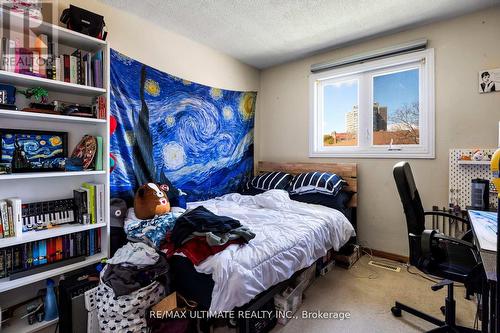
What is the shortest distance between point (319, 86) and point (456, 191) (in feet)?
6.52

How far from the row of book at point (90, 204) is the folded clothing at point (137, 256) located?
0.49m

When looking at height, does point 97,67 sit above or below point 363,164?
above

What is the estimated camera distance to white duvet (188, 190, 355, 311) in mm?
1278

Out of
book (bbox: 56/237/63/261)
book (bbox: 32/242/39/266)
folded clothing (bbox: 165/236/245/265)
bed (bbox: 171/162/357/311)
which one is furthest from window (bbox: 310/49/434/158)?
book (bbox: 32/242/39/266)

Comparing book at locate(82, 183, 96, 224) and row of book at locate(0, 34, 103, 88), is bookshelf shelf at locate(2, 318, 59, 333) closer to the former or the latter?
book at locate(82, 183, 96, 224)

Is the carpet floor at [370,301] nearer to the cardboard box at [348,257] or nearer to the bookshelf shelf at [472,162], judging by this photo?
the cardboard box at [348,257]

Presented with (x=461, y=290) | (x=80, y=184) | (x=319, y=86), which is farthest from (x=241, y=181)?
(x=461, y=290)

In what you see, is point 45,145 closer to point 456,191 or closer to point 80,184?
point 80,184

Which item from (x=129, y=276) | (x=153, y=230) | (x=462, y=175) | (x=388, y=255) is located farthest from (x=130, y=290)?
(x=462, y=175)

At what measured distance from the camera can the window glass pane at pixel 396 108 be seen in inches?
106

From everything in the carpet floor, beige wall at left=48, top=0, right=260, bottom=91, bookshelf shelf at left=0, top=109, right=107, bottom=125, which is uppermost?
beige wall at left=48, top=0, right=260, bottom=91

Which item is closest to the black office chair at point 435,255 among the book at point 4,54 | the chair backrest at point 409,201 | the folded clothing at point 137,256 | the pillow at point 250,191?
the chair backrest at point 409,201

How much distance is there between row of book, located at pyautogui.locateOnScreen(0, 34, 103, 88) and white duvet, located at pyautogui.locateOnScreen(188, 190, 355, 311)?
157 centimetres

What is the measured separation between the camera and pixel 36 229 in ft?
5.48
